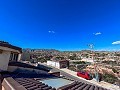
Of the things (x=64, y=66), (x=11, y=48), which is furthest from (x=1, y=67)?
(x=64, y=66)

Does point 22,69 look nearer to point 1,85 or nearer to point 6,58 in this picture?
point 6,58

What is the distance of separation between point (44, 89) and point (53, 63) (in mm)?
62461

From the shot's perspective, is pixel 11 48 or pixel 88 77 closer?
pixel 11 48

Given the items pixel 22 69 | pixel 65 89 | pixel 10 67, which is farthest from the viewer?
pixel 22 69

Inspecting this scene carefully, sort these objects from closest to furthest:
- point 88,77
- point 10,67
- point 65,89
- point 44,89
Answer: point 44,89 → point 65,89 → point 10,67 → point 88,77

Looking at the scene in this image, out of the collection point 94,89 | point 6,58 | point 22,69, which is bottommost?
point 94,89

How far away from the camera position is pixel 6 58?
12672mm

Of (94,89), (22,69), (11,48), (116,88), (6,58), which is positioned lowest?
(116,88)

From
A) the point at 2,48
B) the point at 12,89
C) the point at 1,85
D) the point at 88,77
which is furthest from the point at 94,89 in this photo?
the point at 88,77

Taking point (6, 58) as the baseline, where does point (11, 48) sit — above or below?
above

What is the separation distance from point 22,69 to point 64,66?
50.6 metres

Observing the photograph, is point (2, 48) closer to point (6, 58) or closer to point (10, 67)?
point (6, 58)

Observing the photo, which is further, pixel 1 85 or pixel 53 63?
pixel 53 63

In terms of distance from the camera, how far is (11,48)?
13047 millimetres
